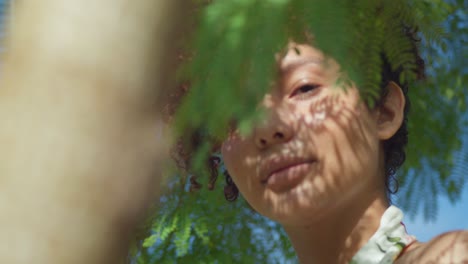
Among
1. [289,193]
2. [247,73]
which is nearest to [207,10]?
[247,73]

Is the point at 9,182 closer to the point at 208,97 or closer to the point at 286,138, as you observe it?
the point at 208,97

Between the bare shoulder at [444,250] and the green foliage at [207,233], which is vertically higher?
the bare shoulder at [444,250]

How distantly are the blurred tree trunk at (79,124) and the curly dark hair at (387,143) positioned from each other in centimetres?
76

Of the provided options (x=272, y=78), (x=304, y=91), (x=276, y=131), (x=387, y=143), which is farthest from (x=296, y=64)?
(x=272, y=78)

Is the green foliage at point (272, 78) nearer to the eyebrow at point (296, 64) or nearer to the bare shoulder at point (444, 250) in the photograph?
the eyebrow at point (296, 64)

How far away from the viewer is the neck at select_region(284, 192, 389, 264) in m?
1.82

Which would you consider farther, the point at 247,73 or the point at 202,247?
the point at 202,247

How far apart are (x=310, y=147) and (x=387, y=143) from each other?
393mm

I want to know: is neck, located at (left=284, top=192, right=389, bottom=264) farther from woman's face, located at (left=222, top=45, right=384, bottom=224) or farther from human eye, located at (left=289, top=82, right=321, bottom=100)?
human eye, located at (left=289, top=82, right=321, bottom=100)

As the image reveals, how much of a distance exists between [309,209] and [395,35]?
0.50 m

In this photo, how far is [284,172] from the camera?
1757 mm

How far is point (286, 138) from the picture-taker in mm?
1753

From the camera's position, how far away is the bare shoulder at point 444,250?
162cm

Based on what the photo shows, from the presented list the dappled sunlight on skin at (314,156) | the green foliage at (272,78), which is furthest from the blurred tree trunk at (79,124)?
the dappled sunlight on skin at (314,156)
